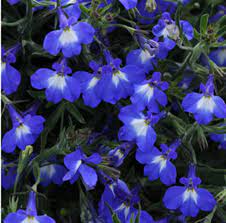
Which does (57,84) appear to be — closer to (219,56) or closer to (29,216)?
(29,216)

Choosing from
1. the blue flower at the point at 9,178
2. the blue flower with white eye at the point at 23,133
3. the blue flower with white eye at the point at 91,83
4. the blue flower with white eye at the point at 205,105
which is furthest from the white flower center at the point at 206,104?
the blue flower at the point at 9,178

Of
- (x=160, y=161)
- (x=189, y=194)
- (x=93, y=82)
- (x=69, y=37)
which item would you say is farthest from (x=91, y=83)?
(x=189, y=194)

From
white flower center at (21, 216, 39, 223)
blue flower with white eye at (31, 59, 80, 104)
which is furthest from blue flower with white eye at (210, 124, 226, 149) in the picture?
white flower center at (21, 216, 39, 223)

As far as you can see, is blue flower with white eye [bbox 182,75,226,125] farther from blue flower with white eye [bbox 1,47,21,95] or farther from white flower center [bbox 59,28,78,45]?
blue flower with white eye [bbox 1,47,21,95]

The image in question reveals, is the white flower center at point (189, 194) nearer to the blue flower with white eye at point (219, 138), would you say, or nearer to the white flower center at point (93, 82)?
the blue flower with white eye at point (219, 138)

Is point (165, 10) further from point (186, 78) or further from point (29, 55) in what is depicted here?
point (29, 55)

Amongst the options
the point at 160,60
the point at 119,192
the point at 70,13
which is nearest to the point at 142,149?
the point at 119,192
